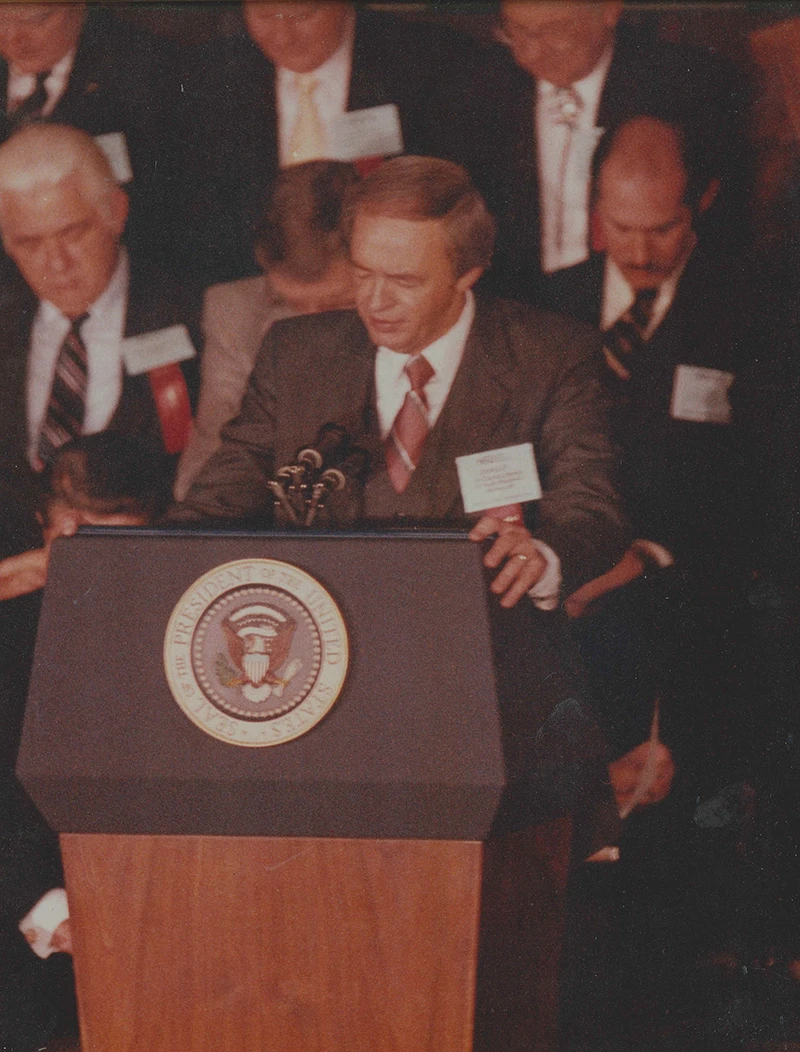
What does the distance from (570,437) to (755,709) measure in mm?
806

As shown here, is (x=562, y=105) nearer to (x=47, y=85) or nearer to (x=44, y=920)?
(x=47, y=85)

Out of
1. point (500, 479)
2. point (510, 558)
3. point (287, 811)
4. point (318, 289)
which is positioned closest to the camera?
point (287, 811)

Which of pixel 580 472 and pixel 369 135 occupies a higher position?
Result: pixel 369 135

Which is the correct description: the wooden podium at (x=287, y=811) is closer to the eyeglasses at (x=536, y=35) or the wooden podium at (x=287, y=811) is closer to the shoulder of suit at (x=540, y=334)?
the shoulder of suit at (x=540, y=334)

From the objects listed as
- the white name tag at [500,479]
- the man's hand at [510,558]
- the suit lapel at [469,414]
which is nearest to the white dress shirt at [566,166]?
the suit lapel at [469,414]

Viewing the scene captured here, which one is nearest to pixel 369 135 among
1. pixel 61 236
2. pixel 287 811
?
pixel 61 236

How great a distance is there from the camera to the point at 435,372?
8.89 ft

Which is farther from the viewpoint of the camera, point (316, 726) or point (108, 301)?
point (108, 301)

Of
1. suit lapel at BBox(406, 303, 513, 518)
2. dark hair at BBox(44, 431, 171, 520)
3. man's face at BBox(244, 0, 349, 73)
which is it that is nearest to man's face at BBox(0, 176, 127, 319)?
dark hair at BBox(44, 431, 171, 520)

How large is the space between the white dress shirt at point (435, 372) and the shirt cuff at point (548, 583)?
44 cm

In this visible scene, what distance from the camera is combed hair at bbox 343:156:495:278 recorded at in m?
2.66

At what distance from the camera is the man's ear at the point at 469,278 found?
2.69 metres

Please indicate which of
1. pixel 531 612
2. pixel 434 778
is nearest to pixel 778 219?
pixel 531 612

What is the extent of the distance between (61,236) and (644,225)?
4.76 feet
